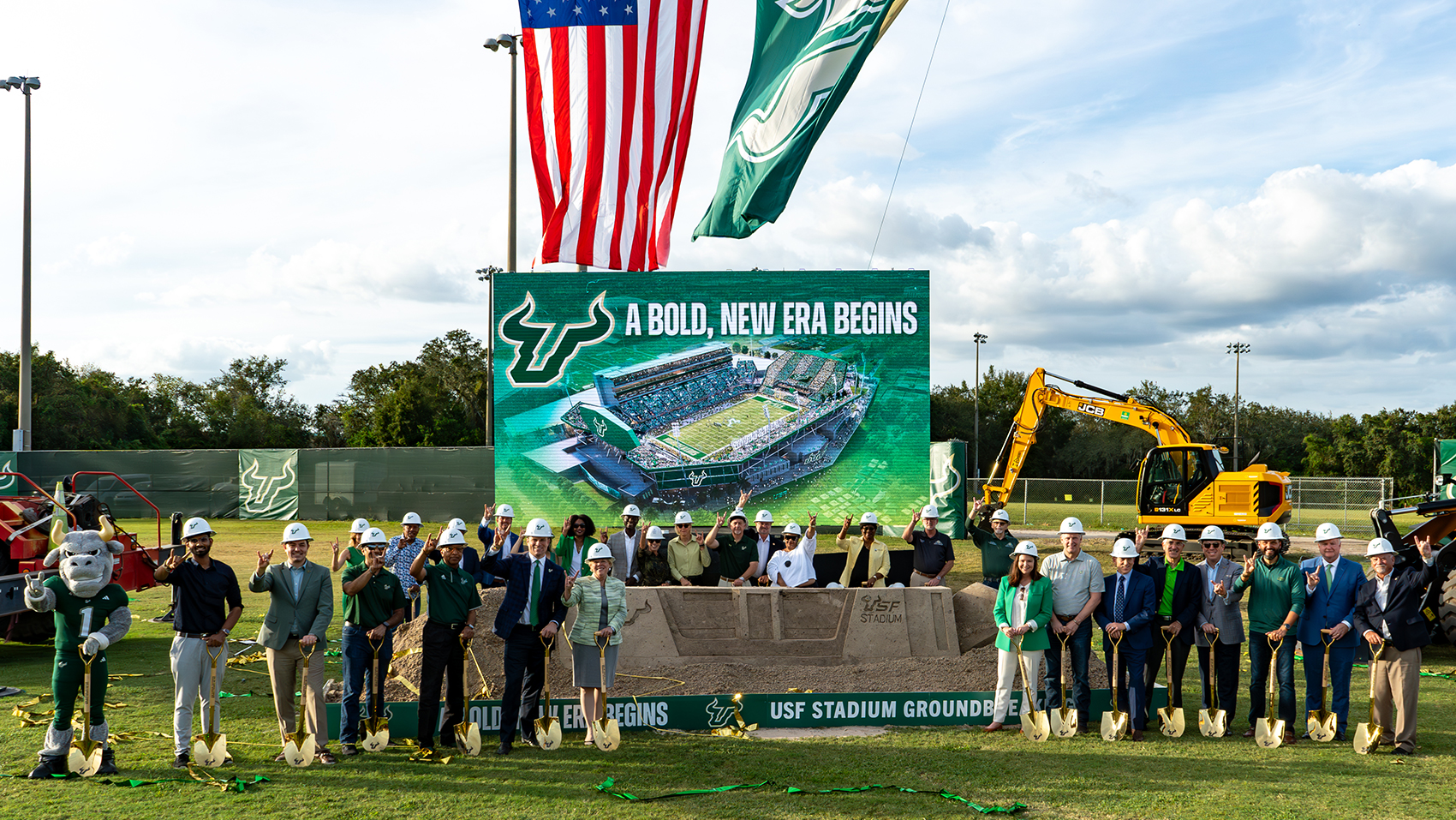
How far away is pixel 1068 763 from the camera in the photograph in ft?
25.0

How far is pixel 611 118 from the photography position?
1647 centimetres

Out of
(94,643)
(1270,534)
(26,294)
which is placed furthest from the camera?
(26,294)

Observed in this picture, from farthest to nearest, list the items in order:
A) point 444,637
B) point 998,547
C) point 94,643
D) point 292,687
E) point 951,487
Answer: point 951,487 → point 998,547 → point 444,637 → point 292,687 → point 94,643

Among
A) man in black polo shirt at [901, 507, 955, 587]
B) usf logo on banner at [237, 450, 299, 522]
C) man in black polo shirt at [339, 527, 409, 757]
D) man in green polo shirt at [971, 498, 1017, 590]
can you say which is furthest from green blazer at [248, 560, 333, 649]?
usf logo on banner at [237, 450, 299, 522]

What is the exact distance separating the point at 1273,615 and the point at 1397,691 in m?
1.05

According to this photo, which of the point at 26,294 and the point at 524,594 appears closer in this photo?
the point at 524,594

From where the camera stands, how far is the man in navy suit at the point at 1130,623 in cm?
846

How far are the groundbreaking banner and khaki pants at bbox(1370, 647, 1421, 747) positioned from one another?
35.8 ft

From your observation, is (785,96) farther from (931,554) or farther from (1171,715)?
(1171,715)

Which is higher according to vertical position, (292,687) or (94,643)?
(94,643)

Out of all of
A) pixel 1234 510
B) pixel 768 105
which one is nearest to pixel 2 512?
pixel 768 105

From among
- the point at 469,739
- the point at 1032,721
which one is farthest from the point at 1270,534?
the point at 469,739

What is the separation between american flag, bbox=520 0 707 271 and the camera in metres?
16.1

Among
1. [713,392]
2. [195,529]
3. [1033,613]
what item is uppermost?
[713,392]
